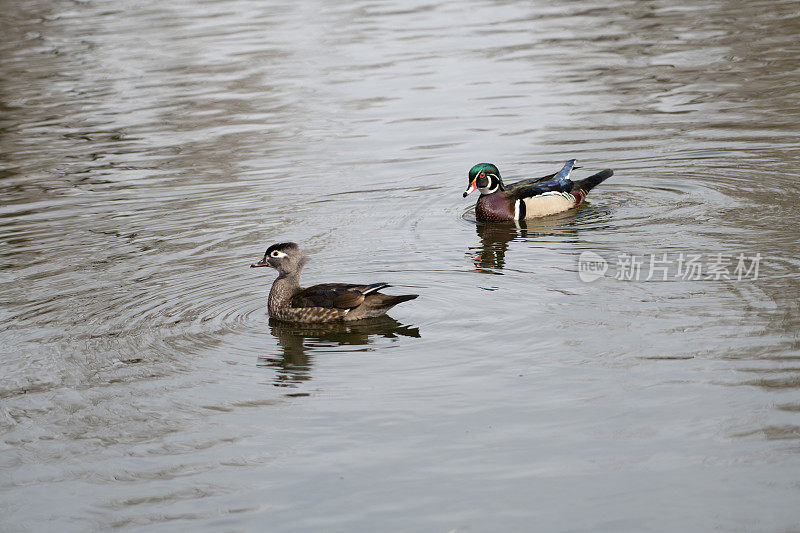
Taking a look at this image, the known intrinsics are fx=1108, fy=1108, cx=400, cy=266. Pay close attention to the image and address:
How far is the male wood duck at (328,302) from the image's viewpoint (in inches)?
403

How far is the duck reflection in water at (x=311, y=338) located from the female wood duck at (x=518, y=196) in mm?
4070

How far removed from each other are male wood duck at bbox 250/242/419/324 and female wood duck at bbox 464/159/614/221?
4115mm

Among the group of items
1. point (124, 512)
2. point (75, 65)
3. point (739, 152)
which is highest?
point (75, 65)

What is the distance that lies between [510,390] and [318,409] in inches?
56.1

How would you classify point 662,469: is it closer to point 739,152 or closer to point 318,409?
point 318,409

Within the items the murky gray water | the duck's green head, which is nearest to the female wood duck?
the duck's green head

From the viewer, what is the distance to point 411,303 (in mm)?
10766

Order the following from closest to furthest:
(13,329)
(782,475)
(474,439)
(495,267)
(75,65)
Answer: (782,475), (474,439), (13,329), (495,267), (75,65)

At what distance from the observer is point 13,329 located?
10.5 m

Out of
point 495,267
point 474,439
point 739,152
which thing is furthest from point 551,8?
point 474,439

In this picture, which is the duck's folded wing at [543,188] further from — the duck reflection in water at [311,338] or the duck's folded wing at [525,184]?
the duck reflection in water at [311,338]

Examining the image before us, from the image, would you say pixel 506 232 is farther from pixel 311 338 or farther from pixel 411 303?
pixel 311 338

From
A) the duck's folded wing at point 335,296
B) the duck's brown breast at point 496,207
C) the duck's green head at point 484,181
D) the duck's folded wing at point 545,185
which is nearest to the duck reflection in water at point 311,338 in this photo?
the duck's folded wing at point 335,296

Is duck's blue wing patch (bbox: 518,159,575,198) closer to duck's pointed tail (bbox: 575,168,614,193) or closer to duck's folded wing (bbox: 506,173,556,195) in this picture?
duck's folded wing (bbox: 506,173,556,195)
